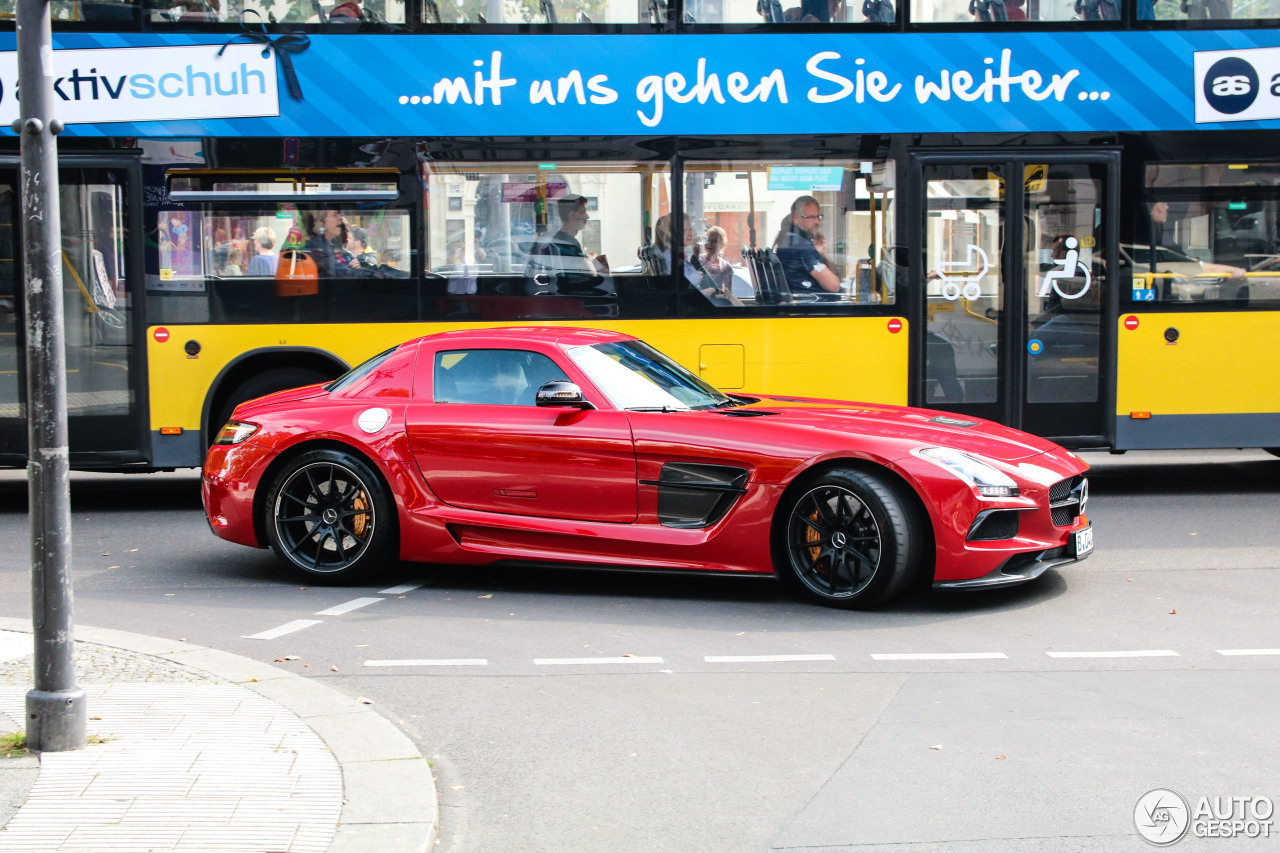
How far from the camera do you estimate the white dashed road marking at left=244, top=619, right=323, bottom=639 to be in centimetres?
653

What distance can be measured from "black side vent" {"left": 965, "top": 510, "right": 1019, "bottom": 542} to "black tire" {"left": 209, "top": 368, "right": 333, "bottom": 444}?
17.8 feet

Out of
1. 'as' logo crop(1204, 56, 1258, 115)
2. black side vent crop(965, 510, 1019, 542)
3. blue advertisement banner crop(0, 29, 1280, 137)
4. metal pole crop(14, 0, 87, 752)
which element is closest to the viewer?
metal pole crop(14, 0, 87, 752)

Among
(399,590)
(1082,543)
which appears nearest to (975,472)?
(1082,543)

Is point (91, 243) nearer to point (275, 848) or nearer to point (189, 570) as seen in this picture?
point (189, 570)

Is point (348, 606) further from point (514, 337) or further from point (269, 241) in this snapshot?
point (269, 241)

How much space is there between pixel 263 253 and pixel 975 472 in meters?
5.79

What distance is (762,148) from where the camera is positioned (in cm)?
1027

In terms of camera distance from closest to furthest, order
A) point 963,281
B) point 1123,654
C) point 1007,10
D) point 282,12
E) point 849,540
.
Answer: point 1123,654
point 849,540
point 282,12
point 1007,10
point 963,281

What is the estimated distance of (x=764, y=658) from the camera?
6039mm

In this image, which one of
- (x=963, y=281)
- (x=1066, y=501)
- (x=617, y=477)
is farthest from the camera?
(x=963, y=281)

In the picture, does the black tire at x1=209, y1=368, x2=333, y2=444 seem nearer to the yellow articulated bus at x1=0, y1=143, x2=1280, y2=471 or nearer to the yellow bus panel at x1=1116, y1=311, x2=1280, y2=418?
the yellow articulated bus at x1=0, y1=143, x2=1280, y2=471

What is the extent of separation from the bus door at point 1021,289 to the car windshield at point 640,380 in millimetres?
3062

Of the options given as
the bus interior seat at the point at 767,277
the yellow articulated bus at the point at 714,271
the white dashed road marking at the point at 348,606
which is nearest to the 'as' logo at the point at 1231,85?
the yellow articulated bus at the point at 714,271

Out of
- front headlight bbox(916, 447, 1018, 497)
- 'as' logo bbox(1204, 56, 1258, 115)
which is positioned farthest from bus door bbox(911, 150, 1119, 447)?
front headlight bbox(916, 447, 1018, 497)
